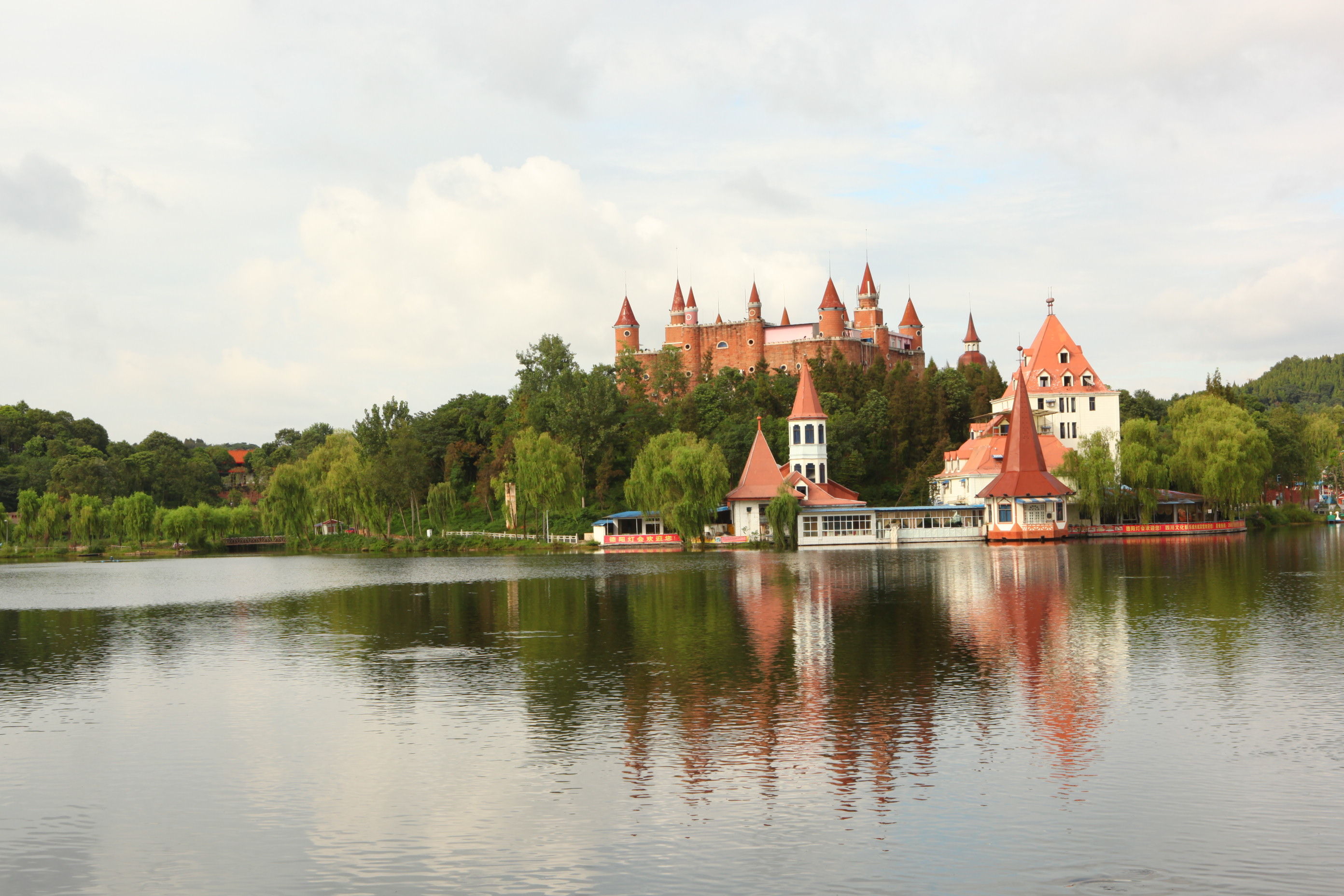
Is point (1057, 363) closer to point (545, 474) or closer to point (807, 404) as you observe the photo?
point (807, 404)

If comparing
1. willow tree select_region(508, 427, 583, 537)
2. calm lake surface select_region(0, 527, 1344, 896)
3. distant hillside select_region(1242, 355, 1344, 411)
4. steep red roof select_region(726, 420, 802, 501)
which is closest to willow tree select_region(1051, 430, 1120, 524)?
steep red roof select_region(726, 420, 802, 501)

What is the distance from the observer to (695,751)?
14.4 m

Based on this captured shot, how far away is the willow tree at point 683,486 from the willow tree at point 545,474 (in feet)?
13.0

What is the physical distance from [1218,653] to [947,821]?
11.7 metres

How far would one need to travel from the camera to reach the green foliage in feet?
202

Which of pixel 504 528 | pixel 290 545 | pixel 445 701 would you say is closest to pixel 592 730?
pixel 445 701

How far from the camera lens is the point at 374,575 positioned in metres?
50.0

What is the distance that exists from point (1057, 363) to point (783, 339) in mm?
36722

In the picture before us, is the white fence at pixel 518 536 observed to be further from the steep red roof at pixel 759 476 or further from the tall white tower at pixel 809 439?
the tall white tower at pixel 809 439

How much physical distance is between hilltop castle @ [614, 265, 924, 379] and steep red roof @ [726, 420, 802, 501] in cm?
3268

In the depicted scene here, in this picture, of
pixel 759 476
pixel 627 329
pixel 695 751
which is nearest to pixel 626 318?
pixel 627 329

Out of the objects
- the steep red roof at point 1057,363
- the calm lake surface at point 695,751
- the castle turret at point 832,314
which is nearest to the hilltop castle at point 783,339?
the castle turret at point 832,314

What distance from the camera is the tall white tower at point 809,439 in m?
69.3

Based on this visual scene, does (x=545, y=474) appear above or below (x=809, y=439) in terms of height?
below
